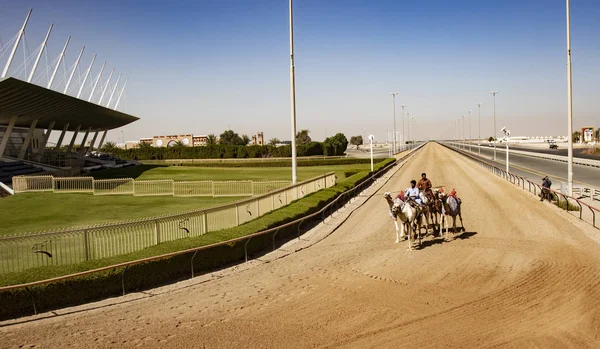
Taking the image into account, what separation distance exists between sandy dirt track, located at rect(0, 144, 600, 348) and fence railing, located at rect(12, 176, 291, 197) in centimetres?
1628

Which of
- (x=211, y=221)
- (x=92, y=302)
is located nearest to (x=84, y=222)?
(x=211, y=221)

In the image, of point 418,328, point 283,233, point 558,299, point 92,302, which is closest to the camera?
point 418,328

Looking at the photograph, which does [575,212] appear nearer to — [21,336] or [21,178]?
[21,336]

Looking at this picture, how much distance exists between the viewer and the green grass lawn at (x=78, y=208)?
21.3 meters

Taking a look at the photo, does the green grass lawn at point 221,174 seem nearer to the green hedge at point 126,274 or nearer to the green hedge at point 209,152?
the green hedge at point 126,274

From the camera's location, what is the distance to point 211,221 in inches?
583

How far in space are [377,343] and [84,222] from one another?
17.6 metres

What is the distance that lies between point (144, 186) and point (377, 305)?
25.6 m

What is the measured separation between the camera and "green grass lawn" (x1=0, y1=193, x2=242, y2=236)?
21266 millimetres

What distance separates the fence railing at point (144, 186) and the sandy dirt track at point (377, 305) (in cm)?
1628

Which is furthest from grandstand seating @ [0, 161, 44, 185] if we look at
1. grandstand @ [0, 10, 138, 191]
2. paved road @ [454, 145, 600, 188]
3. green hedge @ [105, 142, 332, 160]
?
green hedge @ [105, 142, 332, 160]

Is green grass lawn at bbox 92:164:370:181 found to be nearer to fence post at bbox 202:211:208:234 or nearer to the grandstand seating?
the grandstand seating

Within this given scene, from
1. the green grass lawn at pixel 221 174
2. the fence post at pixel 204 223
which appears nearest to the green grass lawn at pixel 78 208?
the fence post at pixel 204 223

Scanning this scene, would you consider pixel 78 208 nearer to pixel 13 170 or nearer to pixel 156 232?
pixel 156 232
